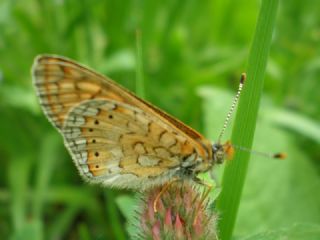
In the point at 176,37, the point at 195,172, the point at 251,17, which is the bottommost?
the point at 195,172

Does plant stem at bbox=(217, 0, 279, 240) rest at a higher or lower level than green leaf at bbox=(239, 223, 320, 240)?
higher

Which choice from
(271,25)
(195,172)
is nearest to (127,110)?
(195,172)

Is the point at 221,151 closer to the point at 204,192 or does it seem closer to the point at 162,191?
the point at 204,192

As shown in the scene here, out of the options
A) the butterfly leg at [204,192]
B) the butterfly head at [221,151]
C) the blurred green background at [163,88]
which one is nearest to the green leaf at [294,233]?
the butterfly leg at [204,192]

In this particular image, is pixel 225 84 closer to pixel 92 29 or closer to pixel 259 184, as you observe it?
pixel 92 29

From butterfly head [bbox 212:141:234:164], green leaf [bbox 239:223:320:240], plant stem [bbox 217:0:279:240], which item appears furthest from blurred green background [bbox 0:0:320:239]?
green leaf [bbox 239:223:320:240]

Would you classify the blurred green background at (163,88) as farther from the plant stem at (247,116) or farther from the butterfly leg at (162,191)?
the butterfly leg at (162,191)

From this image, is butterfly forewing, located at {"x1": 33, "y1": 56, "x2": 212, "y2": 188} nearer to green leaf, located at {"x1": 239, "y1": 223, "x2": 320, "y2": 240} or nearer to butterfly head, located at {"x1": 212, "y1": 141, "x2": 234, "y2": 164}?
butterfly head, located at {"x1": 212, "y1": 141, "x2": 234, "y2": 164}
